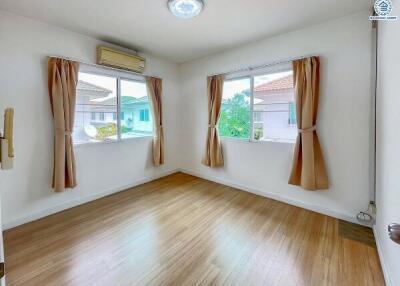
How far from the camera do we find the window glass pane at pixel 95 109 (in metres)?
2.79

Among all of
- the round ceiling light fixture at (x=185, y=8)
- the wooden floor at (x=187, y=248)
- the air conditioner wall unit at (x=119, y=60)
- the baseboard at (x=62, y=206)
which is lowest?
the wooden floor at (x=187, y=248)

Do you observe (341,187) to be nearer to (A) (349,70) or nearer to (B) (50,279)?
(A) (349,70)

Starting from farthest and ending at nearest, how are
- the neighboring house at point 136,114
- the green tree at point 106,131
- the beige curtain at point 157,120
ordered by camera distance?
1. the beige curtain at point 157,120
2. the neighboring house at point 136,114
3. the green tree at point 106,131

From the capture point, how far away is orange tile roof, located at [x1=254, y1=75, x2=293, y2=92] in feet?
8.99

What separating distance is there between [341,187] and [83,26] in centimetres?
380

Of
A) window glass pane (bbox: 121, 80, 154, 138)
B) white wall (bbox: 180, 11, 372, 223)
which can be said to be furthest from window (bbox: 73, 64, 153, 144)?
white wall (bbox: 180, 11, 372, 223)

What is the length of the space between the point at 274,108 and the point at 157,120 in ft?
6.79

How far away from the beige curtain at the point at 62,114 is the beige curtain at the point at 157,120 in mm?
1314

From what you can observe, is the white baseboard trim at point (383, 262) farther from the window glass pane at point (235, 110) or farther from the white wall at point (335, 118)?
the window glass pane at point (235, 110)

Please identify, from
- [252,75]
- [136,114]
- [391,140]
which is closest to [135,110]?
[136,114]

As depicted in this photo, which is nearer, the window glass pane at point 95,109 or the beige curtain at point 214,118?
the window glass pane at point 95,109

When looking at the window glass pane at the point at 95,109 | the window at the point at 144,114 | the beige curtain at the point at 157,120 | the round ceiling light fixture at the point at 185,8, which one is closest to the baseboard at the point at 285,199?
the beige curtain at the point at 157,120

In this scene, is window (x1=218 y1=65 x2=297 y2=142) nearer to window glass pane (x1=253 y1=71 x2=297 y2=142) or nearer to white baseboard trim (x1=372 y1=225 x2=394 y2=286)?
window glass pane (x1=253 y1=71 x2=297 y2=142)

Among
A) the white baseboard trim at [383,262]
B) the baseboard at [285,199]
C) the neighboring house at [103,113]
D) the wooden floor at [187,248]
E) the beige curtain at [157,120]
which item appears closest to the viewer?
the white baseboard trim at [383,262]
